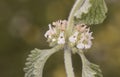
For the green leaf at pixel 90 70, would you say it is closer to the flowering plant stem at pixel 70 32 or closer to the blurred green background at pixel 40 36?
the flowering plant stem at pixel 70 32

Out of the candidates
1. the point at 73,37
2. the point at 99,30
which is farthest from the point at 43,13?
the point at 73,37

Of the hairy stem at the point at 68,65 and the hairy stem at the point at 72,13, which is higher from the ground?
the hairy stem at the point at 72,13

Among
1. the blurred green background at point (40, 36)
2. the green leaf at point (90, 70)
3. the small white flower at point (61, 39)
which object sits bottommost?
the green leaf at point (90, 70)

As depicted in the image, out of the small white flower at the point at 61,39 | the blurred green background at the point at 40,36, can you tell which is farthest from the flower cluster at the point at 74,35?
the blurred green background at the point at 40,36

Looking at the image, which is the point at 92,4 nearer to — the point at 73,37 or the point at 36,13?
the point at 73,37

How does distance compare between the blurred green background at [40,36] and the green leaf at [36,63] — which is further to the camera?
the blurred green background at [40,36]

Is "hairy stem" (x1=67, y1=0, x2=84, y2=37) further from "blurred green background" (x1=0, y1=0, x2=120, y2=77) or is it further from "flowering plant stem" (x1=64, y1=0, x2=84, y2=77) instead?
"blurred green background" (x1=0, y1=0, x2=120, y2=77)

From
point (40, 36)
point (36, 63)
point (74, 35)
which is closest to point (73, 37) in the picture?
point (74, 35)

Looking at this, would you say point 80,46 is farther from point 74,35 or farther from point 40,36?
point 40,36
